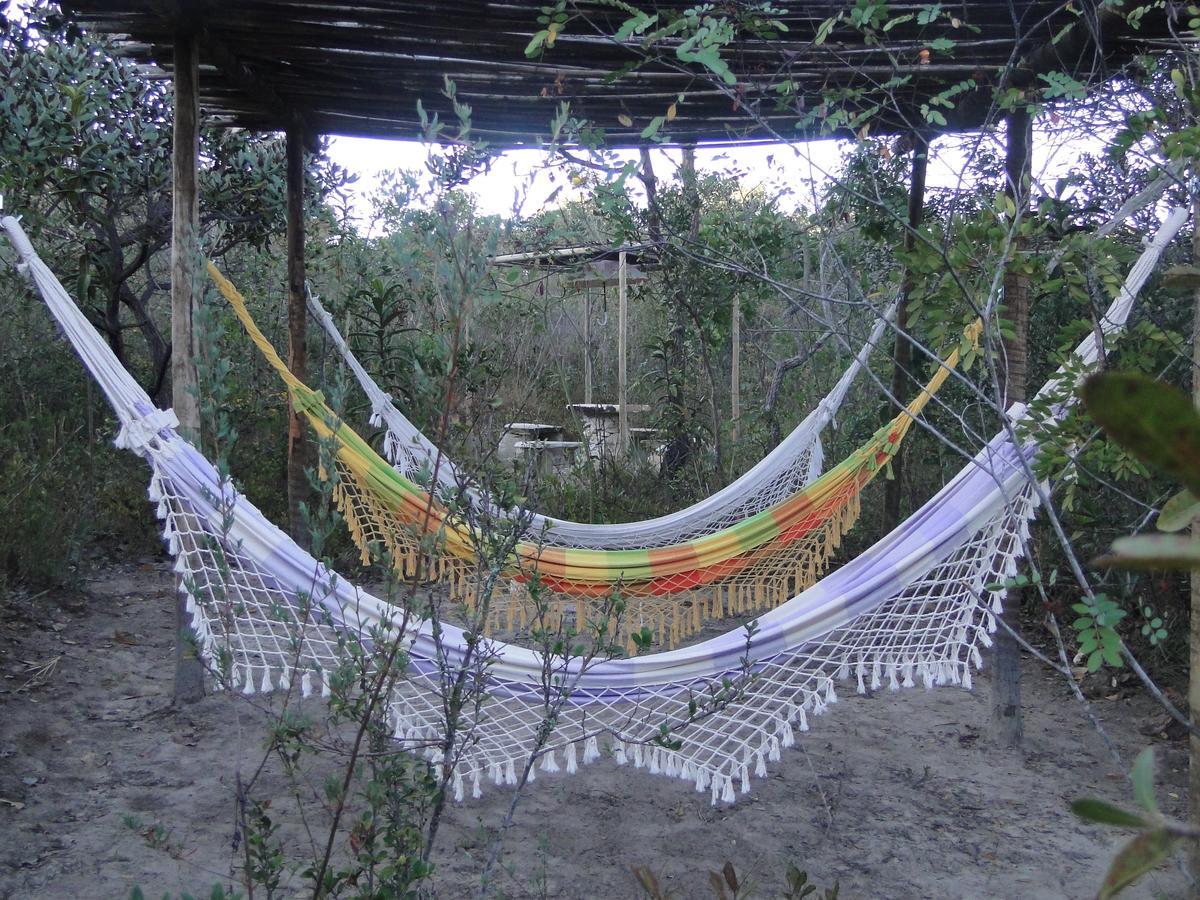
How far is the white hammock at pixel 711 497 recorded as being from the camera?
120 inches

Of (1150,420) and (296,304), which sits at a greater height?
(296,304)

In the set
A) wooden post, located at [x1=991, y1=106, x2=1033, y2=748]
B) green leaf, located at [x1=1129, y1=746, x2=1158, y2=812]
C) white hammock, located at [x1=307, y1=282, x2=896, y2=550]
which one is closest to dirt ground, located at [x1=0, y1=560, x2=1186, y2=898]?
wooden post, located at [x1=991, y1=106, x2=1033, y2=748]

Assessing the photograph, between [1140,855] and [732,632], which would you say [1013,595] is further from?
[1140,855]

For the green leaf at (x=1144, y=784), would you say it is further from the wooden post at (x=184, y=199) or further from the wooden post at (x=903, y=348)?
the wooden post at (x=903, y=348)

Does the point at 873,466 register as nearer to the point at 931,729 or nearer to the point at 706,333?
the point at 931,729

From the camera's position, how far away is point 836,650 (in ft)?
5.95

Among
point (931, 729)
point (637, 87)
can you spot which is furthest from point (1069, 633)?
point (637, 87)

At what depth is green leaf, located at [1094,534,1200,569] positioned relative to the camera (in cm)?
30

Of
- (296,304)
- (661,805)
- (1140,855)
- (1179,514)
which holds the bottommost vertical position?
(661,805)

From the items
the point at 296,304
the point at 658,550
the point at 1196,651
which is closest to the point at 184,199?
the point at 296,304

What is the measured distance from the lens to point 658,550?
2.59 m

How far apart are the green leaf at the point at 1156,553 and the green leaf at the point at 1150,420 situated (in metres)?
0.02

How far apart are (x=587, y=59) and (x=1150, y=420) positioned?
8.13 ft

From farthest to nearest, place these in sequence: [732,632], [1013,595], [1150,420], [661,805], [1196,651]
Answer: [1013,595] < [661,805] < [732,632] < [1196,651] < [1150,420]
